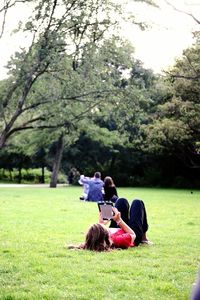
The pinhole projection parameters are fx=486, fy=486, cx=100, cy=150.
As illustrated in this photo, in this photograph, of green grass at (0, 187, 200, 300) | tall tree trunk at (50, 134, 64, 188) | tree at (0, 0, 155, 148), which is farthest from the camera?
tall tree trunk at (50, 134, 64, 188)

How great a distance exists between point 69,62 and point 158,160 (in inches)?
1573

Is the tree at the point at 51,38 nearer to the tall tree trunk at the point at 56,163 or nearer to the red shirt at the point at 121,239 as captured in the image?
the red shirt at the point at 121,239

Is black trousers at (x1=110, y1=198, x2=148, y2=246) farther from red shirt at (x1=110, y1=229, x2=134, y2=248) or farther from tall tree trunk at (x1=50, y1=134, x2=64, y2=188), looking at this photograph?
tall tree trunk at (x1=50, y1=134, x2=64, y2=188)

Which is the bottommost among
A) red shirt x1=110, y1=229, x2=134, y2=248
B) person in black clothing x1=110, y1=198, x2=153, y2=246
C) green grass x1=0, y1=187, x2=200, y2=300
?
green grass x1=0, y1=187, x2=200, y2=300

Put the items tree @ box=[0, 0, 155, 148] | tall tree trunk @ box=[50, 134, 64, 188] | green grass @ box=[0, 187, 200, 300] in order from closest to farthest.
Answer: green grass @ box=[0, 187, 200, 300] < tree @ box=[0, 0, 155, 148] < tall tree trunk @ box=[50, 134, 64, 188]

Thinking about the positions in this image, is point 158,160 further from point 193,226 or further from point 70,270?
point 70,270

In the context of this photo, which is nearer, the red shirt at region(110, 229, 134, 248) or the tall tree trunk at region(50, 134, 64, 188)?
the red shirt at region(110, 229, 134, 248)

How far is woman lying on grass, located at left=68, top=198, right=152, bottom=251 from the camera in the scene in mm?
8656

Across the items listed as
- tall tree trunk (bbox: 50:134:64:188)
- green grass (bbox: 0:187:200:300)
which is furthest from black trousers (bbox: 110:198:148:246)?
tall tree trunk (bbox: 50:134:64:188)

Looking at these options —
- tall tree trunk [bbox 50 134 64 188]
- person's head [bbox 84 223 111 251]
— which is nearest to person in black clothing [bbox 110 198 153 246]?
person's head [bbox 84 223 111 251]

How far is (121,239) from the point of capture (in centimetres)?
910

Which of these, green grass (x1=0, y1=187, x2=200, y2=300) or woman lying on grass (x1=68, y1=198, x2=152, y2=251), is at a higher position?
woman lying on grass (x1=68, y1=198, x2=152, y2=251)

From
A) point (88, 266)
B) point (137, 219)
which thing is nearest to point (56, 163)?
point (137, 219)

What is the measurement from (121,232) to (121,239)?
0.94ft
